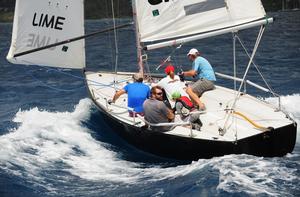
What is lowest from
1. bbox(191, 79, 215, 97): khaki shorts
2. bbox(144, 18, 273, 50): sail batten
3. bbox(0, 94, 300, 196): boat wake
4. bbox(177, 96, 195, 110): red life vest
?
bbox(0, 94, 300, 196): boat wake

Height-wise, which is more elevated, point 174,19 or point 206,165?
point 174,19

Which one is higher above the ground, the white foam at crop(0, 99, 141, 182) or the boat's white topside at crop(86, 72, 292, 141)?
the boat's white topside at crop(86, 72, 292, 141)

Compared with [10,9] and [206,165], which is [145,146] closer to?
[206,165]

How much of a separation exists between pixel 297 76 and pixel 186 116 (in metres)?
14.9

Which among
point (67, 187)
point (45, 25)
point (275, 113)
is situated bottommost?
point (67, 187)

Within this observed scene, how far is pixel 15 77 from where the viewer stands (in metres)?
32.3

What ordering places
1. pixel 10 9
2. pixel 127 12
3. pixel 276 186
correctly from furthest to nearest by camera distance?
pixel 10 9 < pixel 127 12 < pixel 276 186

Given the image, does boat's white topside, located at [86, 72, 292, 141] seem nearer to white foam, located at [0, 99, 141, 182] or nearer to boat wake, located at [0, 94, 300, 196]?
boat wake, located at [0, 94, 300, 196]

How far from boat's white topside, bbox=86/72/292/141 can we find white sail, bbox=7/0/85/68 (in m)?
2.20

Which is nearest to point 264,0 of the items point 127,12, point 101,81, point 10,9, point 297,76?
point 127,12

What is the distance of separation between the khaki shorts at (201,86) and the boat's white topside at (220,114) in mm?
470

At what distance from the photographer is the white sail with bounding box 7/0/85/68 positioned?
17.4 m

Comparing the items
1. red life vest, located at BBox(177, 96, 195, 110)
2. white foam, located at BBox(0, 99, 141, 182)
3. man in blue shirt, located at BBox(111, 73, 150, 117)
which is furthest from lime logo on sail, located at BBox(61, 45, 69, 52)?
red life vest, located at BBox(177, 96, 195, 110)

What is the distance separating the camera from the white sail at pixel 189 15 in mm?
14362
